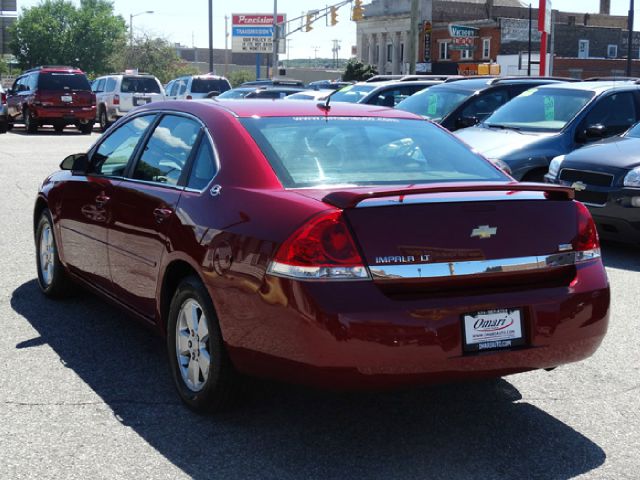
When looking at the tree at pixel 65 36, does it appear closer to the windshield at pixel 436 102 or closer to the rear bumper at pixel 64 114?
the rear bumper at pixel 64 114

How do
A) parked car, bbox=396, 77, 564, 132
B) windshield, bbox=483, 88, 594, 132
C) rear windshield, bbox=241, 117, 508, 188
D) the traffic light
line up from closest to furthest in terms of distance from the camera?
rear windshield, bbox=241, 117, 508, 188 < windshield, bbox=483, 88, 594, 132 < parked car, bbox=396, 77, 564, 132 < the traffic light

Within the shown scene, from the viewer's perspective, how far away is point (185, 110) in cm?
537

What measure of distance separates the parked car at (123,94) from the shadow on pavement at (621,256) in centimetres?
2303

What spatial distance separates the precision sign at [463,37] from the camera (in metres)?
72.2

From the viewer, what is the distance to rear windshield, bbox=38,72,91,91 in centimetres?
2945

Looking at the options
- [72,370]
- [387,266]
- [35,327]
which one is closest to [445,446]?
[387,266]

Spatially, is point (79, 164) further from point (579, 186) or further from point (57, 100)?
point (57, 100)

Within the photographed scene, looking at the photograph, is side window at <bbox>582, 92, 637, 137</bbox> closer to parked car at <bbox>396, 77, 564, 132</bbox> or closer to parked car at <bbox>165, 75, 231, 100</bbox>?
parked car at <bbox>396, 77, 564, 132</bbox>

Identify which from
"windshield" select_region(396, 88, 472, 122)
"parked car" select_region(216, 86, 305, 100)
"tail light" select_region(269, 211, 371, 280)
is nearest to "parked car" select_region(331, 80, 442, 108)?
"windshield" select_region(396, 88, 472, 122)

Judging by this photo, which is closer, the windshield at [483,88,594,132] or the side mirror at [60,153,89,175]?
the side mirror at [60,153,89,175]

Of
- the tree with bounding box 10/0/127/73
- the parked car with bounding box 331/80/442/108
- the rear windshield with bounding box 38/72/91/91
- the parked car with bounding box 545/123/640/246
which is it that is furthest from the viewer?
the tree with bounding box 10/0/127/73

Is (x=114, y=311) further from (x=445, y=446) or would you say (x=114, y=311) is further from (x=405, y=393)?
(x=445, y=446)

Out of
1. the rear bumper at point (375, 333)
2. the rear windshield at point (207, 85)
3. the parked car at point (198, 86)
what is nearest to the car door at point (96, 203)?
the rear bumper at point (375, 333)

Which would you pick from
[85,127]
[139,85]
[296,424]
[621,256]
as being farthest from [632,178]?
[139,85]
